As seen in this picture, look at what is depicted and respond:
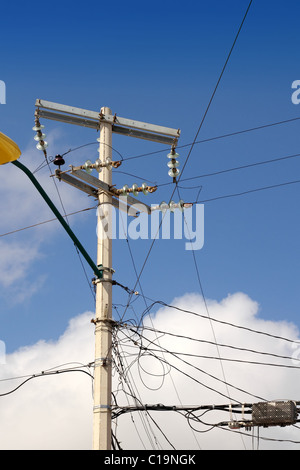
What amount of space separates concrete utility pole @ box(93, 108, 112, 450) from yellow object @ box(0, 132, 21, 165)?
7.39 metres

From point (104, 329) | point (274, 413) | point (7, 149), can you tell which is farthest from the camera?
point (274, 413)

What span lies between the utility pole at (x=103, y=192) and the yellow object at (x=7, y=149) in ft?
21.3

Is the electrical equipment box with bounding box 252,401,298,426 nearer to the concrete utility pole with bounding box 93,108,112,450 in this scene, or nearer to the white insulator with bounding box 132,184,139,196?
the concrete utility pole with bounding box 93,108,112,450

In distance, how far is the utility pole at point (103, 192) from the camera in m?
11.4

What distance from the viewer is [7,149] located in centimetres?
494

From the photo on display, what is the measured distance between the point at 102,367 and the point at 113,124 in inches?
238

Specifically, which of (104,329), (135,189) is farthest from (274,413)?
(135,189)

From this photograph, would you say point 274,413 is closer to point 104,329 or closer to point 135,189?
point 104,329

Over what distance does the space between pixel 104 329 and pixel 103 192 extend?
10.5 feet

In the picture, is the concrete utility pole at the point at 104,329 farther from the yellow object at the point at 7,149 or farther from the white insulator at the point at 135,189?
the yellow object at the point at 7,149
